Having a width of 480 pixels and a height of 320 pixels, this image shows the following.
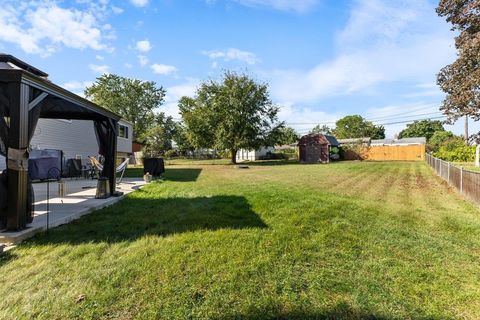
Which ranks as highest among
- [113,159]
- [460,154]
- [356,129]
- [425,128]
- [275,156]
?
[425,128]

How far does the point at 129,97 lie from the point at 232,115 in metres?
20.6

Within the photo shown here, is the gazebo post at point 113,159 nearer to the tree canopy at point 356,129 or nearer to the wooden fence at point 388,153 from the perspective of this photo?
the wooden fence at point 388,153

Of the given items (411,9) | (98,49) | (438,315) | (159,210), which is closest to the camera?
(438,315)

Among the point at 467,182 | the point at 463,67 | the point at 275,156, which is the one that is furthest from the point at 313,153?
the point at 467,182

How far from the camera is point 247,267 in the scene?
3.46 m

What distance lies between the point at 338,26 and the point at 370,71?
9.86m

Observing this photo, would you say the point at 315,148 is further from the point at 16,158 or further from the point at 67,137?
the point at 16,158

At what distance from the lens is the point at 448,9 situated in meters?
14.9

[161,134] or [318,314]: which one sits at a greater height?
[161,134]

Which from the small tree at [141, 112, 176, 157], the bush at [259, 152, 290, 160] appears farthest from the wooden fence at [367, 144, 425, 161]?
the small tree at [141, 112, 176, 157]

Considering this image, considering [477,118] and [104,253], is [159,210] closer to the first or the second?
[104,253]

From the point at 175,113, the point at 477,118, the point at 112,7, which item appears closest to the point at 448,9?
the point at 477,118

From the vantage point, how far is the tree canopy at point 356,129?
2869 inches

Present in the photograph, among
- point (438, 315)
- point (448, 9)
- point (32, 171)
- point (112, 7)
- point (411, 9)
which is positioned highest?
point (448, 9)
